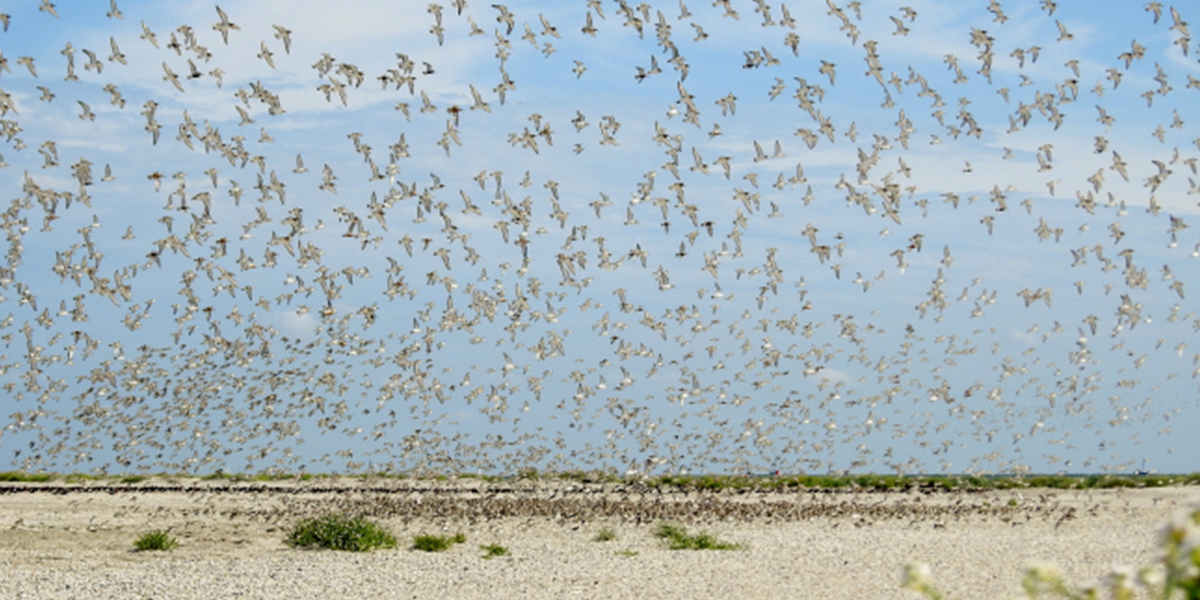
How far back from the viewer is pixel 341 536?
20.4 meters

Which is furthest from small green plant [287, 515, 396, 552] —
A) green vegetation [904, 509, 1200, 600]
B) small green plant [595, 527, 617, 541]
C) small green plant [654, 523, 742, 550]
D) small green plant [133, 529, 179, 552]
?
green vegetation [904, 509, 1200, 600]

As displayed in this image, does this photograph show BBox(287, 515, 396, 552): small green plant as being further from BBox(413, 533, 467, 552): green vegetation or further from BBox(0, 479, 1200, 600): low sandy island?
BBox(413, 533, 467, 552): green vegetation

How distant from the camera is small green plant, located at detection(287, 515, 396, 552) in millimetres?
20234

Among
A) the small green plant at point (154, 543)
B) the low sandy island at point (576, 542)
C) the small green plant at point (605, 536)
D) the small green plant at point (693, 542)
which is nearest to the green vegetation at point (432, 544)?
the low sandy island at point (576, 542)

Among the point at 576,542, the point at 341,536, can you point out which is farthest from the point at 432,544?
the point at 576,542

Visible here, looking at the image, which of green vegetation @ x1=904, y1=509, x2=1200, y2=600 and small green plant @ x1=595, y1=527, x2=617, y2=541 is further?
small green plant @ x1=595, y1=527, x2=617, y2=541

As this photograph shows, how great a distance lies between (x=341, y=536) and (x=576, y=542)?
4.39m

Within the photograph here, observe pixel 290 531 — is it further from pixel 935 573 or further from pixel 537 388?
pixel 537 388

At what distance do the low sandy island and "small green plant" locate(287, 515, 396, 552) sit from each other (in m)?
0.41

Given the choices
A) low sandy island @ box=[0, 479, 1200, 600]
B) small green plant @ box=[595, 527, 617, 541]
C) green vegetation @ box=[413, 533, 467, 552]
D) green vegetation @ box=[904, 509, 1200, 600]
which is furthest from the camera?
small green plant @ box=[595, 527, 617, 541]

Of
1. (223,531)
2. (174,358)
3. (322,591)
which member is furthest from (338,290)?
(322,591)

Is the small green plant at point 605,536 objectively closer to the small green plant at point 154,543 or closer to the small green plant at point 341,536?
the small green plant at point 341,536

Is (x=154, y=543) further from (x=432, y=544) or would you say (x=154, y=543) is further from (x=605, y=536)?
(x=605, y=536)

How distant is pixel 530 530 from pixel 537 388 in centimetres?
1344
